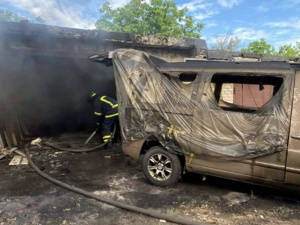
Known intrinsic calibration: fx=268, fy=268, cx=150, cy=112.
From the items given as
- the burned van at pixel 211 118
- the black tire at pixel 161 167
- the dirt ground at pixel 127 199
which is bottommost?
the dirt ground at pixel 127 199

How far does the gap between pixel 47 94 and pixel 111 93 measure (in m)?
3.37

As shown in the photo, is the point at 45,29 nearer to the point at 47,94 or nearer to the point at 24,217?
the point at 24,217

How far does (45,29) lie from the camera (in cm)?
691

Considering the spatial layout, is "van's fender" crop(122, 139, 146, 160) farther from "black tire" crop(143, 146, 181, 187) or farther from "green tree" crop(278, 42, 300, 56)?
"green tree" crop(278, 42, 300, 56)

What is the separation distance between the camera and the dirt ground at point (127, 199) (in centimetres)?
348

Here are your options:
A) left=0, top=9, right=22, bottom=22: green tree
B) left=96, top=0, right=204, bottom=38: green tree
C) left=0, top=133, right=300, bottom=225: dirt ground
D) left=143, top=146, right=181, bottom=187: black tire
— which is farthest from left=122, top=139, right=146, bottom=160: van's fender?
left=0, top=9, right=22, bottom=22: green tree

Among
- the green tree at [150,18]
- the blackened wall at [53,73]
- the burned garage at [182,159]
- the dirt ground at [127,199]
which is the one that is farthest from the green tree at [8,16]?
the dirt ground at [127,199]

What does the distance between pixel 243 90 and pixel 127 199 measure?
2.76 m

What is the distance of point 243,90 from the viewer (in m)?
4.83

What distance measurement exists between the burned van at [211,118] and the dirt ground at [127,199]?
0.38 meters

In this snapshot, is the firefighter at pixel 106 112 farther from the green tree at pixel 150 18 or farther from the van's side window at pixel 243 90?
the green tree at pixel 150 18

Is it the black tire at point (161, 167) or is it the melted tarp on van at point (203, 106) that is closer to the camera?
the melted tarp on van at point (203, 106)

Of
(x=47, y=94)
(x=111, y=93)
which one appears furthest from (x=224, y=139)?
(x=47, y=94)

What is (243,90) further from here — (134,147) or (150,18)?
(150,18)
